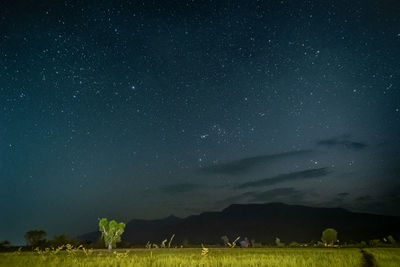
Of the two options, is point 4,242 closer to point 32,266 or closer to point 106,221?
point 106,221

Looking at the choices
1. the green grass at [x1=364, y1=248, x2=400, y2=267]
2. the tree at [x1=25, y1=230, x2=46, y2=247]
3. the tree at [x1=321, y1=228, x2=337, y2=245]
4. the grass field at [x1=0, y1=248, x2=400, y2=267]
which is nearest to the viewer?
the grass field at [x1=0, y1=248, x2=400, y2=267]

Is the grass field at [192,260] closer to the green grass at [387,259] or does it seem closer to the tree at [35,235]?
the green grass at [387,259]

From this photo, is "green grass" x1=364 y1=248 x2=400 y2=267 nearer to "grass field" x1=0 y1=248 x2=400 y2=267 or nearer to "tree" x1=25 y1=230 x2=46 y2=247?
"grass field" x1=0 y1=248 x2=400 y2=267

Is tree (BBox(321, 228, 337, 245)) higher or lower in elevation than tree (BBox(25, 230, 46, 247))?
lower

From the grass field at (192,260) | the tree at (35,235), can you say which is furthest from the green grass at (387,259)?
the tree at (35,235)

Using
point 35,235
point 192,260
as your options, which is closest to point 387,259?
point 192,260

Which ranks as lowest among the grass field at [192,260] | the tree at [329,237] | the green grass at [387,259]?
the tree at [329,237]

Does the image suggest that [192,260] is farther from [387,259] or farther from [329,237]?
[329,237]

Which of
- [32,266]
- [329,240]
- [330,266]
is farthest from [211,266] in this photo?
[329,240]

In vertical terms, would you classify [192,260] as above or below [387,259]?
above

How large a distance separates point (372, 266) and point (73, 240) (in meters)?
46.7

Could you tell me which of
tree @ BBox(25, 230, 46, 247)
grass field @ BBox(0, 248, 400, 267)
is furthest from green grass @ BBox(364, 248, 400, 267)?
tree @ BBox(25, 230, 46, 247)

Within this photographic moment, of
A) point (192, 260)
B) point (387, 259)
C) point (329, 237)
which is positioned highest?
point (192, 260)

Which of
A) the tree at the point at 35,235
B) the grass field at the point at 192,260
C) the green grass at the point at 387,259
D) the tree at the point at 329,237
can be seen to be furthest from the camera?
the tree at the point at 329,237
